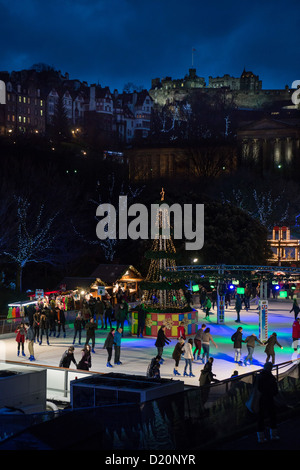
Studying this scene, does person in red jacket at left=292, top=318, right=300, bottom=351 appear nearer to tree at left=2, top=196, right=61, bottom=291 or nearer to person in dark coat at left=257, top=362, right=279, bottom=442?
person in dark coat at left=257, top=362, right=279, bottom=442

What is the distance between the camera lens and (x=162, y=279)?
28156 millimetres

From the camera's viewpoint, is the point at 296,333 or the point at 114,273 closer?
the point at 296,333

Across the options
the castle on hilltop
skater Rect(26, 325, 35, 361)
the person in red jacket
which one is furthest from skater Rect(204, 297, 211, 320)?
the castle on hilltop

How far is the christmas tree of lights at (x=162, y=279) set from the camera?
27.8 meters

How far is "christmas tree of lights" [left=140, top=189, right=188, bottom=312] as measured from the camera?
27.8 metres

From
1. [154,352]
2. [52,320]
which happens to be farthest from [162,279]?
[154,352]

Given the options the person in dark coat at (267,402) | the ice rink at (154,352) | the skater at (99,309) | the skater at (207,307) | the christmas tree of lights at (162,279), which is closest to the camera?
the person in dark coat at (267,402)

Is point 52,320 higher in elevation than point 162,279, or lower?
lower

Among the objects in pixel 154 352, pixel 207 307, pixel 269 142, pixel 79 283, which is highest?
pixel 269 142

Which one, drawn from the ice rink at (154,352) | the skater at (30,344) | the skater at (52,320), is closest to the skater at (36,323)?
the ice rink at (154,352)

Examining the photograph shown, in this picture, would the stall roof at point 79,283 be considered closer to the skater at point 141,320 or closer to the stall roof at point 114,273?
the stall roof at point 114,273

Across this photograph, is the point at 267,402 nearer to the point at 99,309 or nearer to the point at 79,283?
the point at 99,309

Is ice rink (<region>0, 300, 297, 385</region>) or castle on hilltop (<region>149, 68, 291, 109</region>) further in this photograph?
castle on hilltop (<region>149, 68, 291, 109</region>)

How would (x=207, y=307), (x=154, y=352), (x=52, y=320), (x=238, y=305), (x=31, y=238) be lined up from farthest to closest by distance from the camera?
1. (x=31, y=238)
2. (x=207, y=307)
3. (x=238, y=305)
4. (x=52, y=320)
5. (x=154, y=352)
